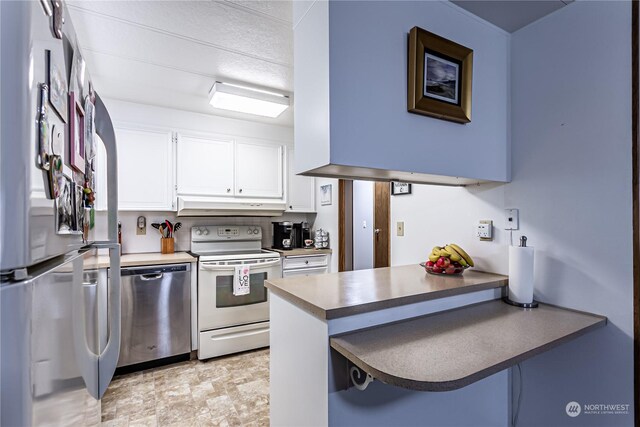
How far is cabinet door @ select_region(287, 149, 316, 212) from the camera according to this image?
3.66 metres

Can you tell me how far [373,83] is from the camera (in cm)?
122

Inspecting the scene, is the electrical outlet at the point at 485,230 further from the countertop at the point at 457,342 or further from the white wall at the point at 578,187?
the countertop at the point at 457,342

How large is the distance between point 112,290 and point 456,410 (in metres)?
1.52

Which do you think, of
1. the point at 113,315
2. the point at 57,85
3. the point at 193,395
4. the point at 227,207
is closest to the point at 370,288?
the point at 113,315

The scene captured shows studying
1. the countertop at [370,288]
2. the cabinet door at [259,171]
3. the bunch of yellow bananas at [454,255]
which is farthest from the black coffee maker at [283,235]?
the bunch of yellow bananas at [454,255]

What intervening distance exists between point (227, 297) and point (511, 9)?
285cm

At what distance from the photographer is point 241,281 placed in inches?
113

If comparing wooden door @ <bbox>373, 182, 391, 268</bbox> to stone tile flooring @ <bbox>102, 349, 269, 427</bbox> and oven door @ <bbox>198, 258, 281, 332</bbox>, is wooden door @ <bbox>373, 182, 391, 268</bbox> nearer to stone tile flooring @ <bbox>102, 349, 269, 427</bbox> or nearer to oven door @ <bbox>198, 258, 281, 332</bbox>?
oven door @ <bbox>198, 258, 281, 332</bbox>

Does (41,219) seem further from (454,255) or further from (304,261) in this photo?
(304,261)

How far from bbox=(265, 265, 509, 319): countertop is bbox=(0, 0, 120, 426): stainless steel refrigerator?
73cm

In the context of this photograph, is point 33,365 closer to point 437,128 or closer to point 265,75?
point 437,128

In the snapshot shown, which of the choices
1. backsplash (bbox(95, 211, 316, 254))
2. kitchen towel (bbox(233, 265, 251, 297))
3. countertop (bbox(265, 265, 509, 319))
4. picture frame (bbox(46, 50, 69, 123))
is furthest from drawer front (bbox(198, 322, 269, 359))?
picture frame (bbox(46, 50, 69, 123))

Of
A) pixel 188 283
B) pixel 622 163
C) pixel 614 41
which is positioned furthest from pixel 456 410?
pixel 188 283

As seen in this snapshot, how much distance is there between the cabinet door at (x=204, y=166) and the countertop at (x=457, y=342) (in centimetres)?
247
